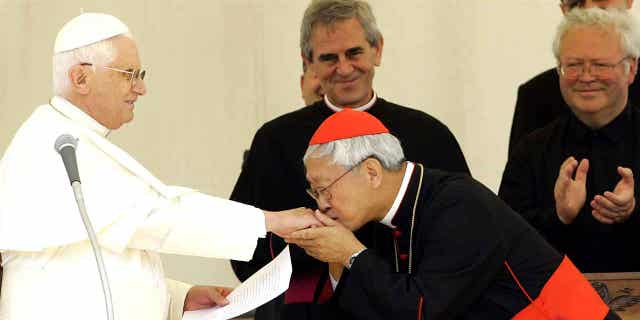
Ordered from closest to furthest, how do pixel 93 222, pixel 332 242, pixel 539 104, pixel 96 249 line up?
pixel 96 249, pixel 93 222, pixel 332 242, pixel 539 104

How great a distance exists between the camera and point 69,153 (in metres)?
3.99

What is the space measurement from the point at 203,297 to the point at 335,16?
1.64 m

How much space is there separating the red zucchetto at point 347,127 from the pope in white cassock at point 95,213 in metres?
0.30

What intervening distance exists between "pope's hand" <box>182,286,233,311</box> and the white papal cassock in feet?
0.92

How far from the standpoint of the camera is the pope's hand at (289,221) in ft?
14.9

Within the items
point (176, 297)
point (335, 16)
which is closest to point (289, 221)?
point (176, 297)

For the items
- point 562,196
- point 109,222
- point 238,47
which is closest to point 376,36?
point 562,196

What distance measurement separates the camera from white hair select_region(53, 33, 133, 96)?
454cm

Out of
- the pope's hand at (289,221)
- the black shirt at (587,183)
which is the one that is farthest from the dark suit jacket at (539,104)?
the pope's hand at (289,221)

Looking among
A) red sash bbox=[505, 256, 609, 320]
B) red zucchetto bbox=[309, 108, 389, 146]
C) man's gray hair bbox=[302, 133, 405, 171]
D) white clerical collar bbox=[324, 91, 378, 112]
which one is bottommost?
red sash bbox=[505, 256, 609, 320]

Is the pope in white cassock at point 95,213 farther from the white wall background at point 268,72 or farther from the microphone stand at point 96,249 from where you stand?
the white wall background at point 268,72

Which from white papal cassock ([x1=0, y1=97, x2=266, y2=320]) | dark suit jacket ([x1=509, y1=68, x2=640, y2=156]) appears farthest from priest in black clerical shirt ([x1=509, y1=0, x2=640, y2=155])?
white papal cassock ([x1=0, y1=97, x2=266, y2=320])

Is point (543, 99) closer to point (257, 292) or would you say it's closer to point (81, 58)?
point (257, 292)

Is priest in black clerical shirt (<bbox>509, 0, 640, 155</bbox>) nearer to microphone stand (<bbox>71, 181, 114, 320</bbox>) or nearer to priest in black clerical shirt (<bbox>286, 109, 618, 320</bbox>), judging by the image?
priest in black clerical shirt (<bbox>286, 109, 618, 320</bbox>)
